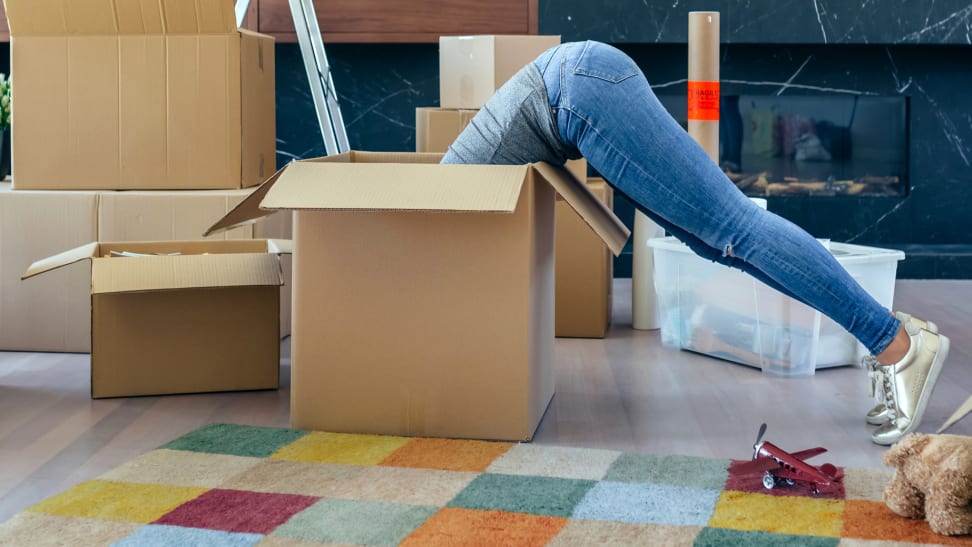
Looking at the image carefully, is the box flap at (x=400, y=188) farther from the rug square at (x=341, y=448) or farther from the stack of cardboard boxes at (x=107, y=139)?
the stack of cardboard boxes at (x=107, y=139)

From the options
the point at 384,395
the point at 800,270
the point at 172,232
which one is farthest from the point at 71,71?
the point at 800,270

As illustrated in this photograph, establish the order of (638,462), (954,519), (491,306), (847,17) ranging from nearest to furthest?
(954,519) → (638,462) → (491,306) → (847,17)

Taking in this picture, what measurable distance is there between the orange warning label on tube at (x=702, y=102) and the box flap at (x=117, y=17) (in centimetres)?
93

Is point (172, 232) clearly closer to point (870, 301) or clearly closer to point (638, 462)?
point (638, 462)

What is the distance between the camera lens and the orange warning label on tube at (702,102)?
2.19 meters

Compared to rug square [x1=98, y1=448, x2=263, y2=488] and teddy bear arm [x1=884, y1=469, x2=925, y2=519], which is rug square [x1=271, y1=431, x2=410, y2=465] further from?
teddy bear arm [x1=884, y1=469, x2=925, y2=519]

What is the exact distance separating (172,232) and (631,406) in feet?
3.29

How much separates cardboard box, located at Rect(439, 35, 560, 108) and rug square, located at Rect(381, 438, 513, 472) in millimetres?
1122

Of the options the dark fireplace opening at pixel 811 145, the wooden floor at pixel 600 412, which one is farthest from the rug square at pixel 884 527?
the dark fireplace opening at pixel 811 145

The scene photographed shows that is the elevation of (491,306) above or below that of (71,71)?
A: below

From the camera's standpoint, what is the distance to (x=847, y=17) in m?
3.17

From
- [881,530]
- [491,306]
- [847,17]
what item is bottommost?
[881,530]

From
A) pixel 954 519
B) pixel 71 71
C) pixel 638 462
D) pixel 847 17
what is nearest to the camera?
pixel 954 519

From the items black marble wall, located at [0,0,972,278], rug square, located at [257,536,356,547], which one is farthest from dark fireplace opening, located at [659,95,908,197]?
rug square, located at [257,536,356,547]
